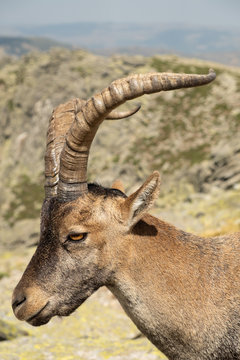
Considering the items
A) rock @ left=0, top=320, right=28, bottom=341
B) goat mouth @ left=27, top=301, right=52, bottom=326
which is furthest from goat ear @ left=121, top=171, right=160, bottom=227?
rock @ left=0, top=320, right=28, bottom=341

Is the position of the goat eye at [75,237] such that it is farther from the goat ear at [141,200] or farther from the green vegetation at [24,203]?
the green vegetation at [24,203]

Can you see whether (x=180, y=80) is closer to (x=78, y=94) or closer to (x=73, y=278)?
(x=73, y=278)

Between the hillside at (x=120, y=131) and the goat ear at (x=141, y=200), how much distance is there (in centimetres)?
3829

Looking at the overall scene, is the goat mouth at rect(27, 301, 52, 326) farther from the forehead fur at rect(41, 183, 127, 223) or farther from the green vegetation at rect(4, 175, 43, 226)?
the green vegetation at rect(4, 175, 43, 226)

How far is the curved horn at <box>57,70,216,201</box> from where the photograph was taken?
570 cm

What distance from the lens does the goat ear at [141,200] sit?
246 inches

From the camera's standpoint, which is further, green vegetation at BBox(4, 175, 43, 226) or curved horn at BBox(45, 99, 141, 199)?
green vegetation at BBox(4, 175, 43, 226)

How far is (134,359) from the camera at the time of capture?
10406 mm

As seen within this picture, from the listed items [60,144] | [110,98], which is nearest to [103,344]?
[60,144]

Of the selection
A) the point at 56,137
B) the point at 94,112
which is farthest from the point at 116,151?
the point at 94,112

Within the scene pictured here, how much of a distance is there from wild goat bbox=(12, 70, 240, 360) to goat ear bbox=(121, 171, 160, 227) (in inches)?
0.7

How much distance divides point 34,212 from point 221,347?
6940 cm

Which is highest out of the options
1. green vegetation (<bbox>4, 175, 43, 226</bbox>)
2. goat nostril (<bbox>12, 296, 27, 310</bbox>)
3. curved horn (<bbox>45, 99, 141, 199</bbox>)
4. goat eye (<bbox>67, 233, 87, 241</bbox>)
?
curved horn (<bbox>45, 99, 141, 199</bbox>)

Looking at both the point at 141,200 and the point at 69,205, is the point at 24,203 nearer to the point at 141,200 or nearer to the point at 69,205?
the point at 69,205
